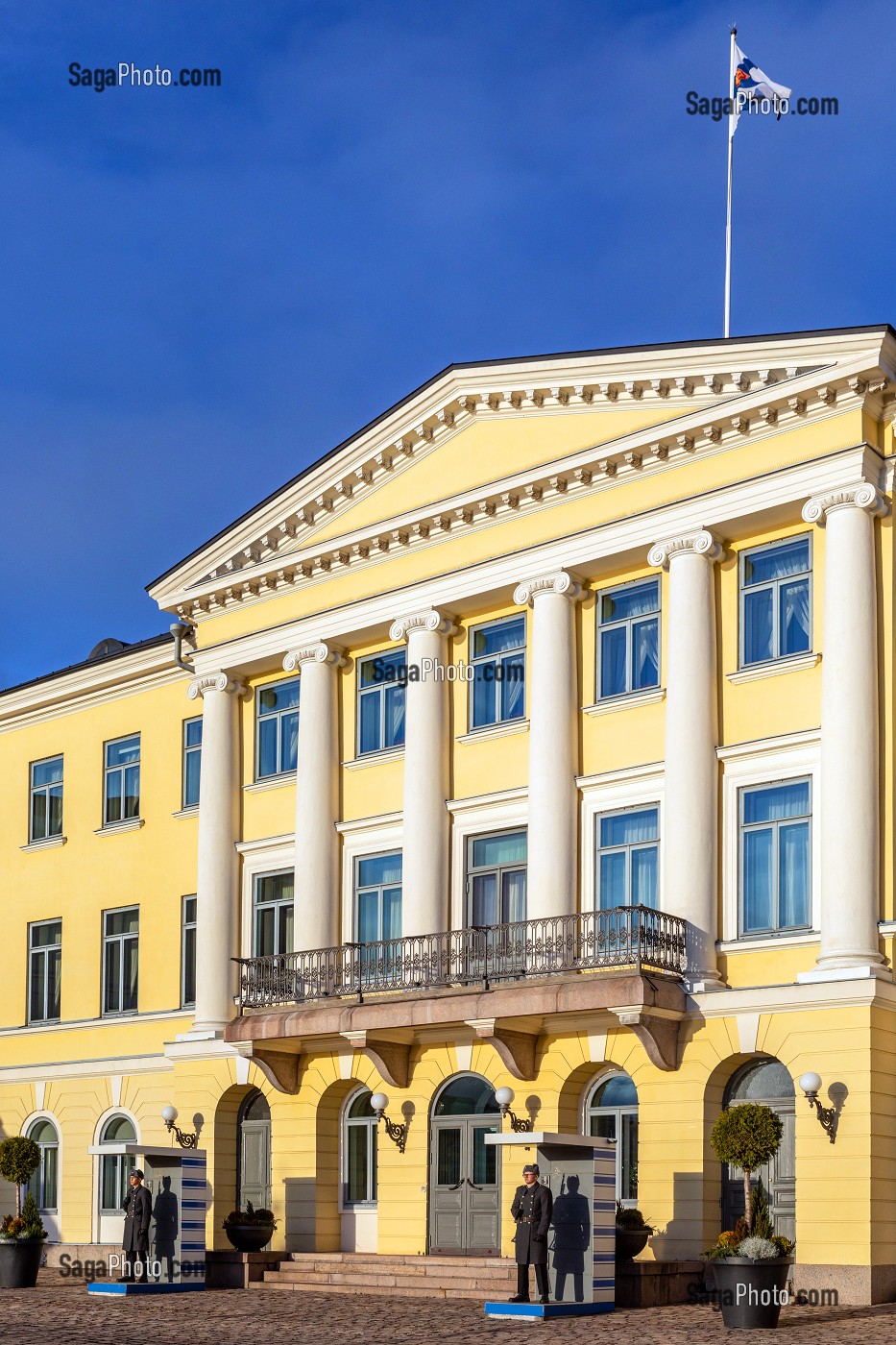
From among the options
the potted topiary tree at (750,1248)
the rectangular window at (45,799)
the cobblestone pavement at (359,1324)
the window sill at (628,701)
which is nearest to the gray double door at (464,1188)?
the cobblestone pavement at (359,1324)

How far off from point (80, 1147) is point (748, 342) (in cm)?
1931

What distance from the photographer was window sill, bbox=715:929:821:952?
2367cm

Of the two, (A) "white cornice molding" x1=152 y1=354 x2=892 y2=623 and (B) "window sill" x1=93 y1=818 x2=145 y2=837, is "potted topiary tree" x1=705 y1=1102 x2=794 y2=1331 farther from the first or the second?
(B) "window sill" x1=93 y1=818 x2=145 y2=837

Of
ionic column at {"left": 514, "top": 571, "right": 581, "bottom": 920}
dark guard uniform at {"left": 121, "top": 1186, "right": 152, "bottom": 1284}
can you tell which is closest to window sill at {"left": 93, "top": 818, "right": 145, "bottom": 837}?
dark guard uniform at {"left": 121, "top": 1186, "right": 152, "bottom": 1284}

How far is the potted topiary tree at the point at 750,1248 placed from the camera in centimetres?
1950

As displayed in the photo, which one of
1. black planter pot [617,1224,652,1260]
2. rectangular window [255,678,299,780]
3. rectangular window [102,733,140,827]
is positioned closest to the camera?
black planter pot [617,1224,652,1260]

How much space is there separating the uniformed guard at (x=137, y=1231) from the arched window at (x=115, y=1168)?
7209 mm

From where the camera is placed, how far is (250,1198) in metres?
30.3

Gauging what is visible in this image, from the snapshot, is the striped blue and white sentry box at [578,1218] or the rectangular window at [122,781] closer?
the striped blue and white sentry box at [578,1218]

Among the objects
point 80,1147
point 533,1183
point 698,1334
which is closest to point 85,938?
point 80,1147

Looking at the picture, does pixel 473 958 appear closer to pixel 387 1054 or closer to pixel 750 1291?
pixel 387 1054

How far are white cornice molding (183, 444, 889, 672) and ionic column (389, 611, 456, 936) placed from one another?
1.98ft

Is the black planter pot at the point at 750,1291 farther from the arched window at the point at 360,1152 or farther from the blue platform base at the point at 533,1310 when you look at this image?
the arched window at the point at 360,1152

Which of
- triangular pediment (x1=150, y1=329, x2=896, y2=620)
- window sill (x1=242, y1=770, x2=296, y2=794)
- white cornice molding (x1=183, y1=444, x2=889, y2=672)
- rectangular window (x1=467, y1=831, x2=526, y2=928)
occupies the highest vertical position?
triangular pediment (x1=150, y1=329, x2=896, y2=620)
